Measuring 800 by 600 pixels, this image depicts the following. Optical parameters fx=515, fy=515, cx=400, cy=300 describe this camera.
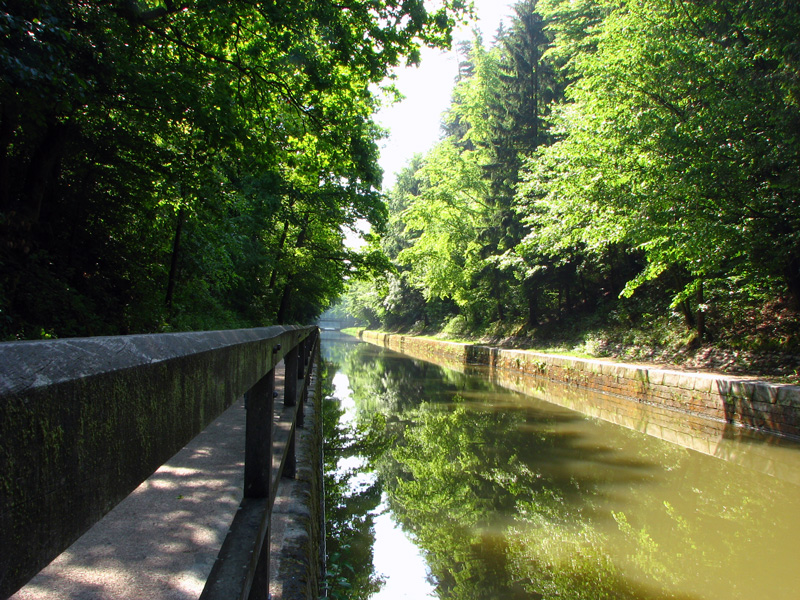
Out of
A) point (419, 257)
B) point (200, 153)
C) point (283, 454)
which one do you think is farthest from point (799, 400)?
point (419, 257)

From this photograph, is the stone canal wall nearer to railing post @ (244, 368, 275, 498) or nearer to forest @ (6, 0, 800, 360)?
forest @ (6, 0, 800, 360)

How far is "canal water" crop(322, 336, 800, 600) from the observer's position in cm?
421

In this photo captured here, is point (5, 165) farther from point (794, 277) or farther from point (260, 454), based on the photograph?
point (794, 277)

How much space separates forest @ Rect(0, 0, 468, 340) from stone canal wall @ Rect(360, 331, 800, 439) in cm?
774

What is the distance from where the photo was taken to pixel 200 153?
22.2 feet

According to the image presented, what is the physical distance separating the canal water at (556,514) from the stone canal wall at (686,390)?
59 cm

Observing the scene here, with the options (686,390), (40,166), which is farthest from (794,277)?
(40,166)

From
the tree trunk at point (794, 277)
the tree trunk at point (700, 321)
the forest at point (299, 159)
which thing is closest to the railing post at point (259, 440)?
the forest at point (299, 159)

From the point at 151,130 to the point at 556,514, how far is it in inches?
254

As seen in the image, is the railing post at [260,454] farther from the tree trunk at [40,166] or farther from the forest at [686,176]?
the forest at [686,176]

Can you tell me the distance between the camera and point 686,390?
34.0 ft

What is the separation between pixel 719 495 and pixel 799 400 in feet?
10.9

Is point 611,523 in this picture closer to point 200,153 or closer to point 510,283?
point 200,153

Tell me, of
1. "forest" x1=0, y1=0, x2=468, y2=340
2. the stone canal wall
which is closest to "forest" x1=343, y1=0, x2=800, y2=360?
the stone canal wall
